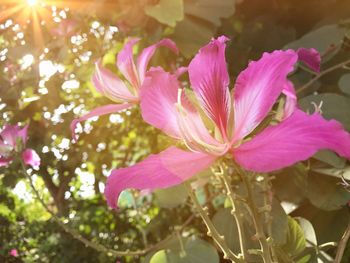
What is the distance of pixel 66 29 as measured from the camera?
87.3 inches

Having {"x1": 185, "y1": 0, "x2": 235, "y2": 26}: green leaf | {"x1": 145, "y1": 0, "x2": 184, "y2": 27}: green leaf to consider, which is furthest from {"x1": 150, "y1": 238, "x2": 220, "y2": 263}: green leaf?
{"x1": 185, "y1": 0, "x2": 235, "y2": 26}: green leaf

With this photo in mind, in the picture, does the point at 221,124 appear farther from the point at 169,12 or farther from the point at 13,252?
the point at 13,252

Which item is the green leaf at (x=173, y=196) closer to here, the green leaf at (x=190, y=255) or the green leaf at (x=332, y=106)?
the green leaf at (x=190, y=255)

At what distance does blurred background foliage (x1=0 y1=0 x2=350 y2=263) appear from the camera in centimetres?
162

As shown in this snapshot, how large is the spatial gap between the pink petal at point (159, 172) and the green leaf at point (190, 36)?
4.81 feet

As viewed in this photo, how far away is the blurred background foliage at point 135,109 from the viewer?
1.62 metres

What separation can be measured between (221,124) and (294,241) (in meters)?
0.60

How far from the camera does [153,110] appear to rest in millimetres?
715

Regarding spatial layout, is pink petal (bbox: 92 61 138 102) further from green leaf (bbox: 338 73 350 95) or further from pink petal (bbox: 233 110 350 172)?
green leaf (bbox: 338 73 350 95)

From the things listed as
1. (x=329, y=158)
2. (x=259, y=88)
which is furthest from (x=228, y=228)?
(x=259, y=88)

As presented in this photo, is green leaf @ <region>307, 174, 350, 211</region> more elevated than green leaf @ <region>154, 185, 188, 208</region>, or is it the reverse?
green leaf @ <region>154, 185, 188, 208</region>

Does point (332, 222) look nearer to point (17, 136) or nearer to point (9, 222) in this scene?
point (17, 136)

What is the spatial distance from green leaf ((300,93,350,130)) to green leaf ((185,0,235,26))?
694 millimetres

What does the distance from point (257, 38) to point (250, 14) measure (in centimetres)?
41
